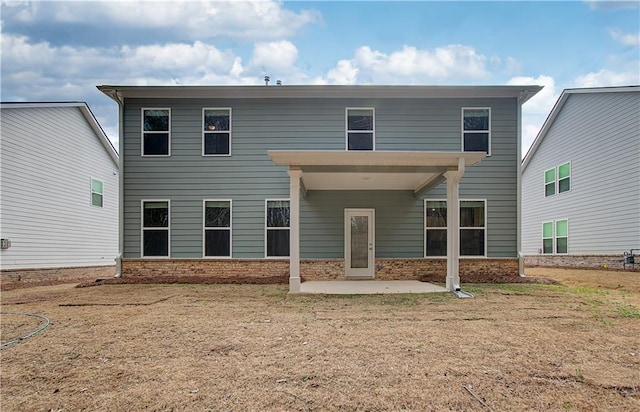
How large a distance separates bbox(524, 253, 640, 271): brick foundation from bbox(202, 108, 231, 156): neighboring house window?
12567mm

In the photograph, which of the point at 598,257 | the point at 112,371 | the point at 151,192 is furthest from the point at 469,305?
the point at 598,257

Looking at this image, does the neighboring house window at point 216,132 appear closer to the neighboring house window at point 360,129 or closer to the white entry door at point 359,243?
the neighboring house window at point 360,129

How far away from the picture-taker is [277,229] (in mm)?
10359

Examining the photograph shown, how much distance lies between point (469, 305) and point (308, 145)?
592 cm

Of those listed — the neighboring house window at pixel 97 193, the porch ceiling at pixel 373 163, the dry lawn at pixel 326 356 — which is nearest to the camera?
the dry lawn at pixel 326 356

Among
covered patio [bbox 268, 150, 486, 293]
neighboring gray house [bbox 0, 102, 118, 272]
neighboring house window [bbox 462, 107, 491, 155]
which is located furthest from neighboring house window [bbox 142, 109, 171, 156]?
neighboring house window [bbox 462, 107, 491, 155]

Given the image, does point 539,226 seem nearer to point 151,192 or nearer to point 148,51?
point 151,192

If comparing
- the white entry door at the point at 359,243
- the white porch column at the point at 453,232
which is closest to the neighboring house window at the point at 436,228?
the white entry door at the point at 359,243

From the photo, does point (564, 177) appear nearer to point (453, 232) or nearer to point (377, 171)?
point (453, 232)

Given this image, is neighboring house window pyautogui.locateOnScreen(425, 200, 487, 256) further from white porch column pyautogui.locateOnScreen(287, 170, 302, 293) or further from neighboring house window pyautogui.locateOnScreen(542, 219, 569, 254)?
neighboring house window pyautogui.locateOnScreen(542, 219, 569, 254)

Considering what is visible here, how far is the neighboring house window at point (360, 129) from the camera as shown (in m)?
10.4

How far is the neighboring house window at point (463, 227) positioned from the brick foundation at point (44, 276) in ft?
32.5

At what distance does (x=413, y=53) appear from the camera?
539 inches

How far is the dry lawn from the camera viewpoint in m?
2.89
